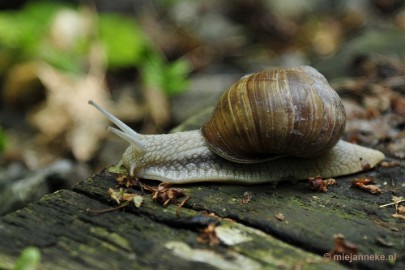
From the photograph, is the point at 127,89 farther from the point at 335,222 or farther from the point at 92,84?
the point at 335,222

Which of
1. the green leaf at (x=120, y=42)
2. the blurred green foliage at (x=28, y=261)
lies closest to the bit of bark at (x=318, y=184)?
the blurred green foliage at (x=28, y=261)

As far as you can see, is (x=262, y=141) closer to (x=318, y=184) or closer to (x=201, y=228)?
(x=318, y=184)

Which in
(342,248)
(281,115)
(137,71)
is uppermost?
(281,115)

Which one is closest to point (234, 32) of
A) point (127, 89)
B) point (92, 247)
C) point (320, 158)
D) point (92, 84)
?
point (127, 89)

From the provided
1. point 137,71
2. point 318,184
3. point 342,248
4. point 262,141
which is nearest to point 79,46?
point 137,71

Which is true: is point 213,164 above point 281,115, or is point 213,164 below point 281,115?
below

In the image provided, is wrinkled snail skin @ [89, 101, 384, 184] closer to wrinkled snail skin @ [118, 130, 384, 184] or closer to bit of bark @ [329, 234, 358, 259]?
wrinkled snail skin @ [118, 130, 384, 184]

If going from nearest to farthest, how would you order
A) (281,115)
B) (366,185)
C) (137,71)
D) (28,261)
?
(28,261)
(281,115)
(366,185)
(137,71)
